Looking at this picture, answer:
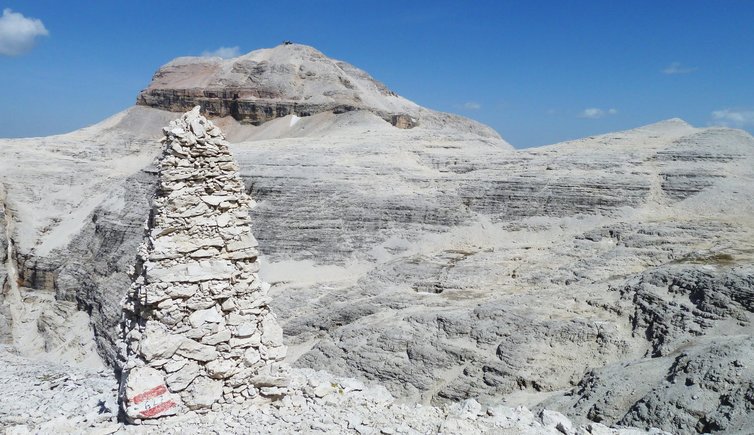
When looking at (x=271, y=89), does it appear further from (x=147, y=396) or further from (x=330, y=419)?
(x=330, y=419)

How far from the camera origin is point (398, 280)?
66.4ft

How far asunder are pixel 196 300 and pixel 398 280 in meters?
14.9

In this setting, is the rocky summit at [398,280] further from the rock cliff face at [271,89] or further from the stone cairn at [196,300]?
the rock cliff face at [271,89]

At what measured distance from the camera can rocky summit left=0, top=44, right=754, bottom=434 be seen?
5.79 meters

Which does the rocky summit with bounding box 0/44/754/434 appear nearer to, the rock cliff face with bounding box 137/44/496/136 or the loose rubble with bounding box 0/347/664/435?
the loose rubble with bounding box 0/347/664/435

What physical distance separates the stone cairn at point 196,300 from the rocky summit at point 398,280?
0.07 ft

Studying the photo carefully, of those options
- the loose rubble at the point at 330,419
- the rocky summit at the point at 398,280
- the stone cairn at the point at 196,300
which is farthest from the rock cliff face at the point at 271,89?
the loose rubble at the point at 330,419

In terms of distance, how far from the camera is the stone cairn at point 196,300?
5.49 metres

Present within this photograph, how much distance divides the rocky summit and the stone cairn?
0.02 m

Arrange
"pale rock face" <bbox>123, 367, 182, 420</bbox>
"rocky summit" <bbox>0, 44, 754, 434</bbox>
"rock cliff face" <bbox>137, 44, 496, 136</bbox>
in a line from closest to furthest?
1. "pale rock face" <bbox>123, 367, 182, 420</bbox>
2. "rocky summit" <bbox>0, 44, 754, 434</bbox>
3. "rock cliff face" <bbox>137, 44, 496, 136</bbox>

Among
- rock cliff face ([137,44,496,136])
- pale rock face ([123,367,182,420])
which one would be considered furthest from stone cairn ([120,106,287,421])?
rock cliff face ([137,44,496,136])

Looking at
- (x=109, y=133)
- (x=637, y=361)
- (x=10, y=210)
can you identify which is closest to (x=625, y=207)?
(x=637, y=361)

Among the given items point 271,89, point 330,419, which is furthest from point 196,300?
point 271,89

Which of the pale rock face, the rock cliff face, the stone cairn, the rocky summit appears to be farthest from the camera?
the rock cliff face
